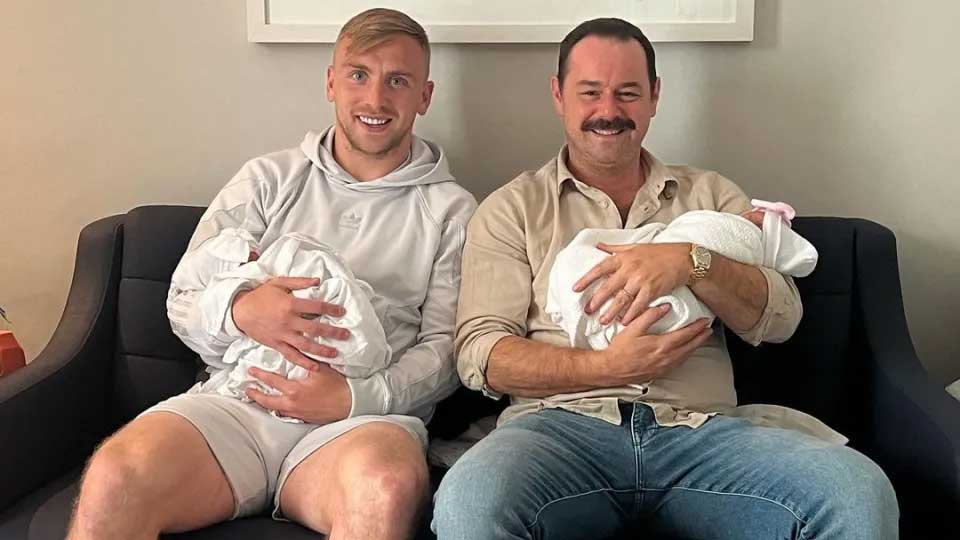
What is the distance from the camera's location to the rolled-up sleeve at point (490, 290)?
189cm

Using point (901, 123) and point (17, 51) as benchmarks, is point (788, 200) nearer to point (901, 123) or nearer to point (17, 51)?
point (901, 123)

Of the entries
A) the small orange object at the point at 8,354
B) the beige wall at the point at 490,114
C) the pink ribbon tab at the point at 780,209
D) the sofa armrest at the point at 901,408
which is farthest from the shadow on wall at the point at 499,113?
the small orange object at the point at 8,354

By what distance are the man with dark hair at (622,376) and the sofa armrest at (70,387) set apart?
A: 77 cm

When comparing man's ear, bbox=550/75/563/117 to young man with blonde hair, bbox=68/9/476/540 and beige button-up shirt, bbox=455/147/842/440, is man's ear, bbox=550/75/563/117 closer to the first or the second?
beige button-up shirt, bbox=455/147/842/440

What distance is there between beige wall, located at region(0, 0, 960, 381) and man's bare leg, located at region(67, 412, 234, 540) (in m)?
0.90

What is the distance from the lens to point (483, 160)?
238 centimetres

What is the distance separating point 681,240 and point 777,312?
0.22m

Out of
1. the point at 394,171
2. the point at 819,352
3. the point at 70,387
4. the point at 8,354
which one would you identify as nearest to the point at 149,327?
the point at 70,387

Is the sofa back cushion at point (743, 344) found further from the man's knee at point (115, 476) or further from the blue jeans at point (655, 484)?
the man's knee at point (115, 476)

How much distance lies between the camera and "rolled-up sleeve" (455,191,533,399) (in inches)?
74.5

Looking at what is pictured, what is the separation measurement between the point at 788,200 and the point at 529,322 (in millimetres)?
778

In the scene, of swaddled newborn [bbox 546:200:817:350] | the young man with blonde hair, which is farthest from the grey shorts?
swaddled newborn [bbox 546:200:817:350]

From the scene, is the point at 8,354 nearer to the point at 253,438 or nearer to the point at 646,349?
the point at 253,438

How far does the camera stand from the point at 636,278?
5.69ft
